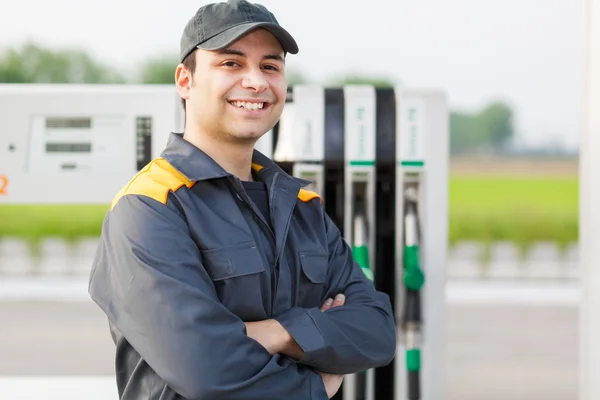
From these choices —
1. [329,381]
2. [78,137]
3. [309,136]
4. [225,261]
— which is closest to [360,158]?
[309,136]

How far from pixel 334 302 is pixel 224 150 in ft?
1.58

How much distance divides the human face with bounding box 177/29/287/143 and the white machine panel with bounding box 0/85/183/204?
166 centimetres

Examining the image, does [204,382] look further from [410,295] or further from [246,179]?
[410,295]

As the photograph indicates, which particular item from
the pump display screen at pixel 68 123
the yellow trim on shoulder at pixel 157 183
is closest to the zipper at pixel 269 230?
the yellow trim on shoulder at pixel 157 183

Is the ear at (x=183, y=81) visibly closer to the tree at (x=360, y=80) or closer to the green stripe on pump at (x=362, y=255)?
the green stripe on pump at (x=362, y=255)

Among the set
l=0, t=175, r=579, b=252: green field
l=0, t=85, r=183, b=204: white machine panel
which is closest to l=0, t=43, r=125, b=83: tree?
l=0, t=175, r=579, b=252: green field

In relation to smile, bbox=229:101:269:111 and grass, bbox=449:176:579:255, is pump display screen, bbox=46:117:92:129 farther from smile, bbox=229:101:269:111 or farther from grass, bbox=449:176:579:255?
grass, bbox=449:176:579:255

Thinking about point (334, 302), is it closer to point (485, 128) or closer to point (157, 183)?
point (157, 183)

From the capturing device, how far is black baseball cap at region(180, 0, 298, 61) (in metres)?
1.89

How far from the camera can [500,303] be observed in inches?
566

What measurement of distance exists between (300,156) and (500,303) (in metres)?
11.5

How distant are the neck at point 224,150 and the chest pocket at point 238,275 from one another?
0.78ft

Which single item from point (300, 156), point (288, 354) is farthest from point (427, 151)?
point (288, 354)

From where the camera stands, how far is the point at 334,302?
7.09ft
